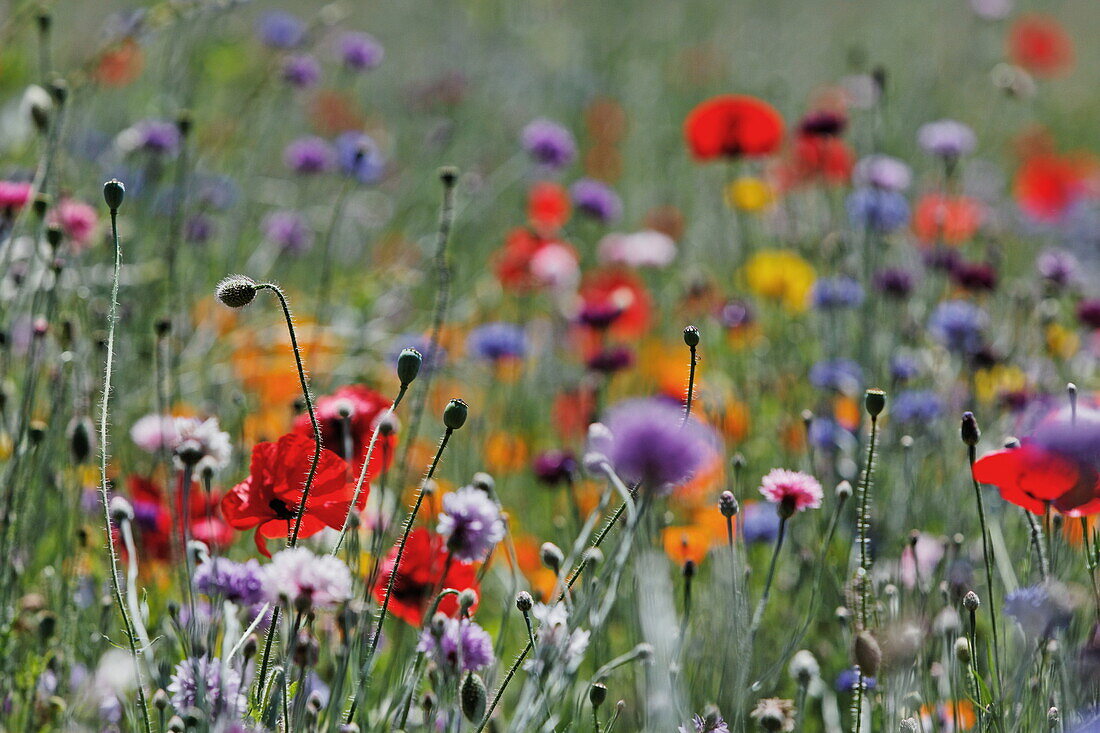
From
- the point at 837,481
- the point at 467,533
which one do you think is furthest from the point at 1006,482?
the point at 837,481

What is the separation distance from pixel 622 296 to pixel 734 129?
1.98 feet

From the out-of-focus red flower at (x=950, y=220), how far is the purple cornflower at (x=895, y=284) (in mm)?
296

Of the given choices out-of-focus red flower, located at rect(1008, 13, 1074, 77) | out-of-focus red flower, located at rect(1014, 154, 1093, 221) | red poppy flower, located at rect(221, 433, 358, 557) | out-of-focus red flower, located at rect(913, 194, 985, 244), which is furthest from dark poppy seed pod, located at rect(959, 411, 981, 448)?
out-of-focus red flower, located at rect(1008, 13, 1074, 77)

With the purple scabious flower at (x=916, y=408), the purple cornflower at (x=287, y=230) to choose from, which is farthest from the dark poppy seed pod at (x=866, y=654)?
the purple cornflower at (x=287, y=230)

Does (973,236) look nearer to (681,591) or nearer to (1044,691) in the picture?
(681,591)

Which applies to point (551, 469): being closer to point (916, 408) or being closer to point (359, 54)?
point (916, 408)

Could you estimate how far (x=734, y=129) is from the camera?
8.93 feet

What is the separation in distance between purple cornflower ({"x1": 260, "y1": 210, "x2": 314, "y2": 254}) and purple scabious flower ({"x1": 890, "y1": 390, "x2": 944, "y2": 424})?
1.40 m

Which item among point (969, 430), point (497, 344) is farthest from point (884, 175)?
point (969, 430)

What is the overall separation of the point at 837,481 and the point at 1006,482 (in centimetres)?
90

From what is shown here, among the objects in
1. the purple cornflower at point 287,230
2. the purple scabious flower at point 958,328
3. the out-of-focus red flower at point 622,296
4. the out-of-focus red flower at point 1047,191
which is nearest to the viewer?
the purple scabious flower at point 958,328

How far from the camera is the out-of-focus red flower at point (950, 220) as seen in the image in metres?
2.89

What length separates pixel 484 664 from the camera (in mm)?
1100

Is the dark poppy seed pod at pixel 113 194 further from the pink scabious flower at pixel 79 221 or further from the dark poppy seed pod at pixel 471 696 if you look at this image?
the pink scabious flower at pixel 79 221
